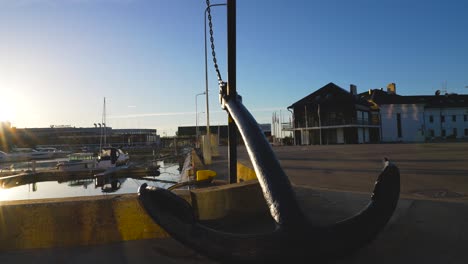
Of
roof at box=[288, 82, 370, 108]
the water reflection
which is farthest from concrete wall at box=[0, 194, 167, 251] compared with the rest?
roof at box=[288, 82, 370, 108]

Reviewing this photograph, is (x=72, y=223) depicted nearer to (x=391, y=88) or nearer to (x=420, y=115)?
(x=420, y=115)

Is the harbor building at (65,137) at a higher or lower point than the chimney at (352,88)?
lower

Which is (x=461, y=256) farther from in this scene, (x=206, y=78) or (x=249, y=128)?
(x=206, y=78)

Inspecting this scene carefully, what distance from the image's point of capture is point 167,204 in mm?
2521

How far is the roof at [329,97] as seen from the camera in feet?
162

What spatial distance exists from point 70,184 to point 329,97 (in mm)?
38747

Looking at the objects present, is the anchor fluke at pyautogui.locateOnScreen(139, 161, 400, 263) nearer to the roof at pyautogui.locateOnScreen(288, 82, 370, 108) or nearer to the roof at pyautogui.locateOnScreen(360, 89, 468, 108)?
the roof at pyautogui.locateOnScreen(288, 82, 370, 108)

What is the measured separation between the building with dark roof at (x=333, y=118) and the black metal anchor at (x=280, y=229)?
46.6 metres

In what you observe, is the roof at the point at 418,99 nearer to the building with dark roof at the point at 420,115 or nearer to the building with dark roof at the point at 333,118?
the building with dark roof at the point at 420,115

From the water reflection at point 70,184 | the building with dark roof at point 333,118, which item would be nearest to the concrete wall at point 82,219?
the water reflection at point 70,184

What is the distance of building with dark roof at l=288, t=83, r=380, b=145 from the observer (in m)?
48.1

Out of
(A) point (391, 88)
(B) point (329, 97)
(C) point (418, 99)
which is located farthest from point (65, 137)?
(C) point (418, 99)

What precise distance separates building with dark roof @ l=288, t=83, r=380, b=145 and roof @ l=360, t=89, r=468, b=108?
407cm

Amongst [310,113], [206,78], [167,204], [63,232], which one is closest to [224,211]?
[167,204]
